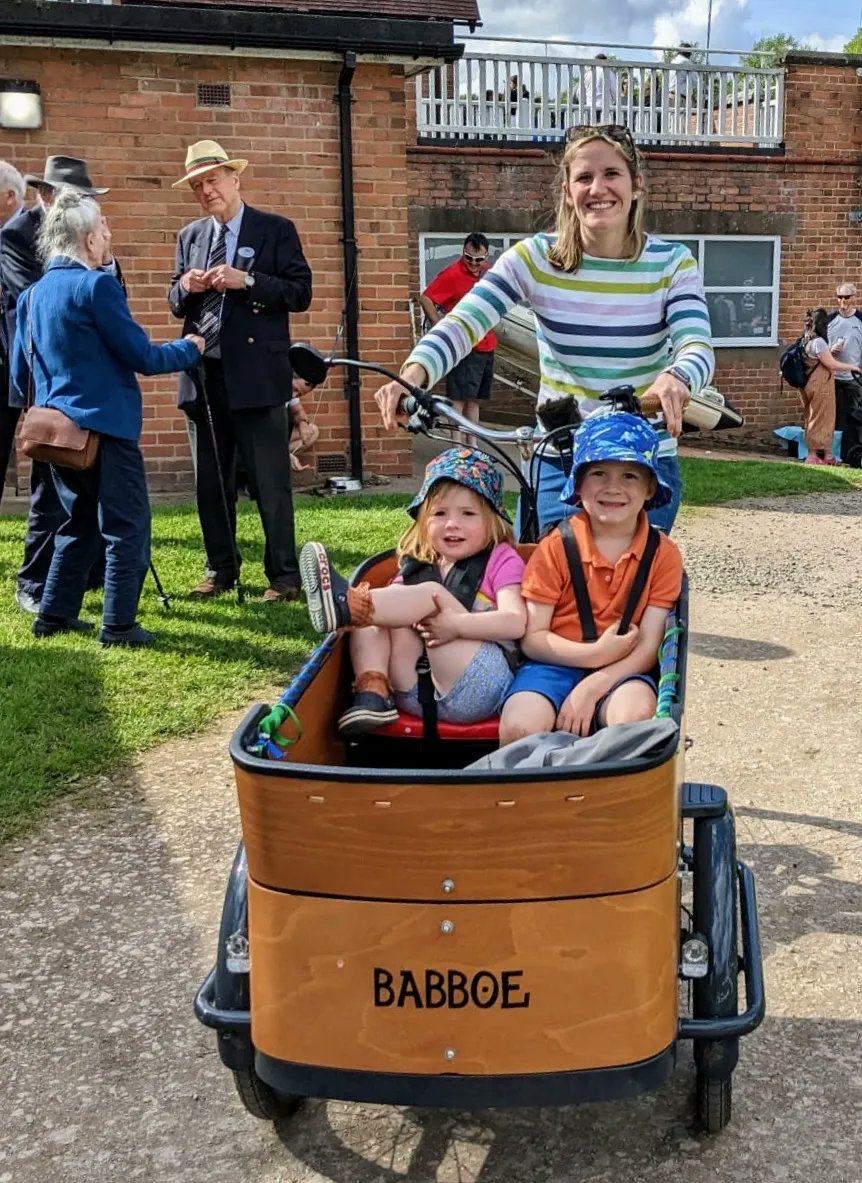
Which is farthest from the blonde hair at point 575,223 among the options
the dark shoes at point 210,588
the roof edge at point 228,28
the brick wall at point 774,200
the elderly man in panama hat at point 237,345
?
the brick wall at point 774,200

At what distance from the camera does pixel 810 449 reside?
1409cm

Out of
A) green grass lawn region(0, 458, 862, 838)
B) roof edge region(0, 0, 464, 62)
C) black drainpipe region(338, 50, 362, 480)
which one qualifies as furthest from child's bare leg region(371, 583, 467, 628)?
roof edge region(0, 0, 464, 62)

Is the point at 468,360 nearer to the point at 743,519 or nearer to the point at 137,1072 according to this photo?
the point at 743,519

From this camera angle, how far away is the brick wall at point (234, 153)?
948cm

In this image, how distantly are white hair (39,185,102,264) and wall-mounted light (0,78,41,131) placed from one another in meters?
4.51

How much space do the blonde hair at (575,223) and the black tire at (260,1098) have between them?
2208 mm

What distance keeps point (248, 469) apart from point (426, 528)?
3503 millimetres

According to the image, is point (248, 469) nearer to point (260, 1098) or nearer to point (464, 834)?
point (260, 1098)

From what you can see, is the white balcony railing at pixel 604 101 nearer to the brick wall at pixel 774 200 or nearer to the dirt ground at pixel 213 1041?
the brick wall at pixel 774 200

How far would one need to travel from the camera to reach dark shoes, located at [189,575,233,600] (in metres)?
6.66

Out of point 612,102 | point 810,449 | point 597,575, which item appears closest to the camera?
point 597,575

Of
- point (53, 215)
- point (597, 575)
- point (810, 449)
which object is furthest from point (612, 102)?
point (597, 575)

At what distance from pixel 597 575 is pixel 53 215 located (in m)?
3.61

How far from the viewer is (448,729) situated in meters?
2.94
